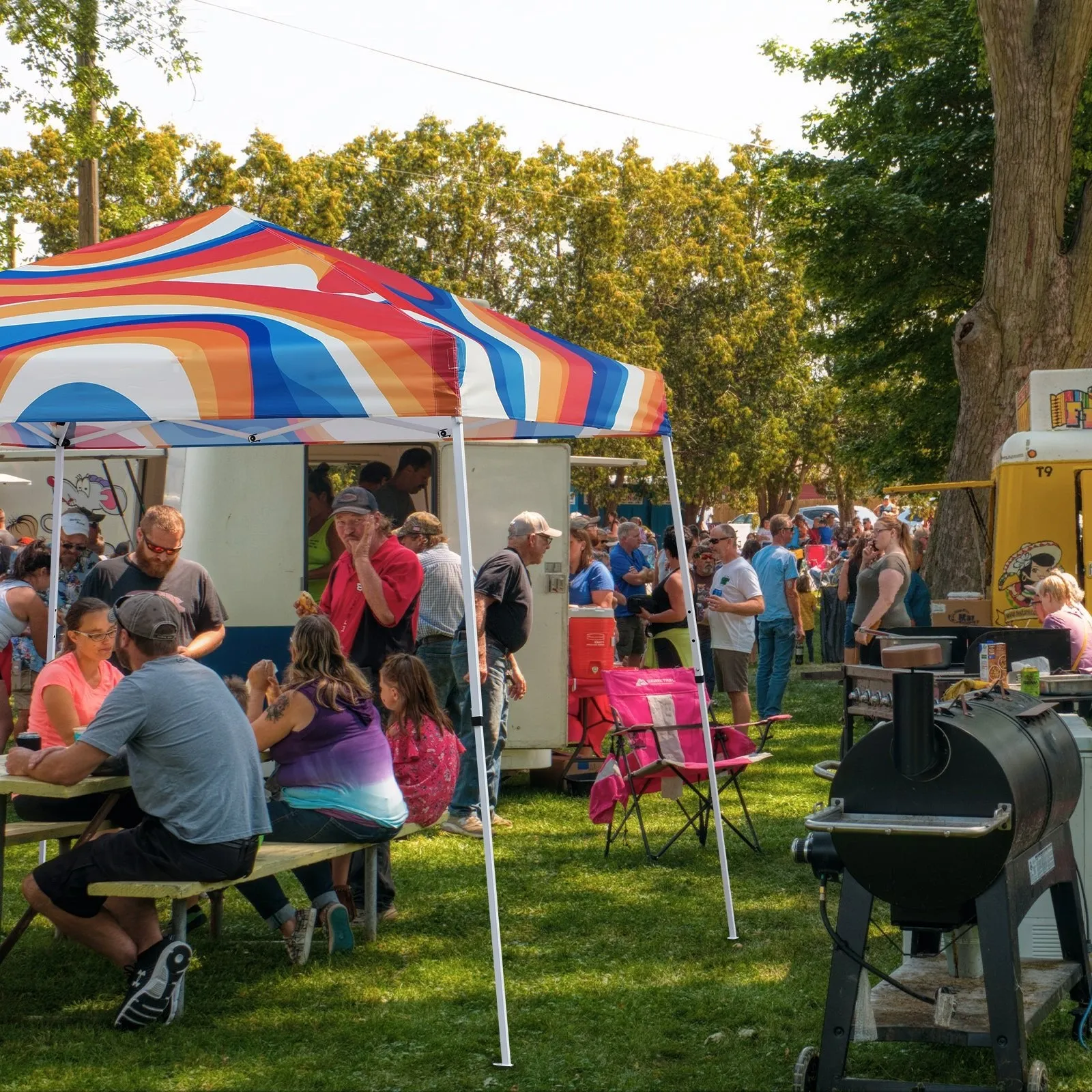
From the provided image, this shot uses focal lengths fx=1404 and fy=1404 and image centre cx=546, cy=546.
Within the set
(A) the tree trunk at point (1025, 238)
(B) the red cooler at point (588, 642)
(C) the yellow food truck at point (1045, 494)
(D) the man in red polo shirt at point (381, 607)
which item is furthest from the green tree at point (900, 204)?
(D) the man in red polo shirt at point (381, 607)

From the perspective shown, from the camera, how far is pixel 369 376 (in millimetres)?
4773

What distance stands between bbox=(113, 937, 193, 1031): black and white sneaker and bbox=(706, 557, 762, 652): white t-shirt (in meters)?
6.11

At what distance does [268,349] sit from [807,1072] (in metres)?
2.90

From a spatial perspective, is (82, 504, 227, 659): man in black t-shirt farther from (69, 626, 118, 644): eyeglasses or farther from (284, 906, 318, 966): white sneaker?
(284, 906, 318, 966): white sneaker

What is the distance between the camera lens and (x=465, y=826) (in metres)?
8.02

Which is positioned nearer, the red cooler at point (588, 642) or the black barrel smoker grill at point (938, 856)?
the black barrel smoker grill at point (938, 856)

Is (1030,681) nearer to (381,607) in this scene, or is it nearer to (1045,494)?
(381,607)

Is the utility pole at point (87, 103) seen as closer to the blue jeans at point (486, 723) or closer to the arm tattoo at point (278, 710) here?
the blue jeans at point (486, 723)

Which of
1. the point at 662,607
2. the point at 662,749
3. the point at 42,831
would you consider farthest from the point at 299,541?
the point at 42,831

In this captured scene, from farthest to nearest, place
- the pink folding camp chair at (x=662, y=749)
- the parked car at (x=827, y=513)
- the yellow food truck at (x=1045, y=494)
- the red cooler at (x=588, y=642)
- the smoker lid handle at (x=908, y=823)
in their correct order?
1. the parked car at (x=827, y=513)
2. the yellow food truck at (x=1045, y=494)
3. the red cooler at (x=588, y=642)
4. the pink folding camp chair at (x=662, y=749)
5. the smoker lid handle at (x=908, y=823)

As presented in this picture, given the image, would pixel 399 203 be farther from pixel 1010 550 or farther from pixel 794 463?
pixel 1010 550

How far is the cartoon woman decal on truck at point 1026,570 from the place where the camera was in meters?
9.99

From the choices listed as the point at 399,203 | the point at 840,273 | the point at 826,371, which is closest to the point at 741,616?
the point at 840,273

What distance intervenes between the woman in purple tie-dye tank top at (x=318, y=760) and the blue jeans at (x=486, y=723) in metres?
2.13
